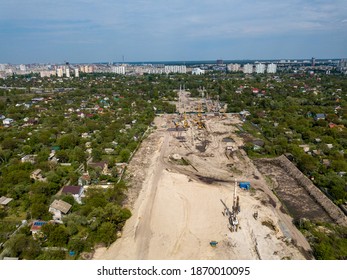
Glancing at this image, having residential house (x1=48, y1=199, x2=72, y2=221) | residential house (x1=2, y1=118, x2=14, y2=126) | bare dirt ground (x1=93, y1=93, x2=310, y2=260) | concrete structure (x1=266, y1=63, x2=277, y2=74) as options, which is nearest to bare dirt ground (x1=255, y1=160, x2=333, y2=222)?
bare dirt ground (x1=93, y1=93, x2=310, y2=260)

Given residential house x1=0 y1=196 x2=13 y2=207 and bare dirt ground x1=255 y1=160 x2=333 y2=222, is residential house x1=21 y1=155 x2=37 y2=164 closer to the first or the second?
residential house x1=0 y1=196 x2=13 y2=207

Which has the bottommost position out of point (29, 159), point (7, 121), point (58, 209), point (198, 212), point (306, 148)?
point (198, 212)

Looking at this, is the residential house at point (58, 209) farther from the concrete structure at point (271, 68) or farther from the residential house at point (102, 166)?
the concrete structure at point (271, 68)

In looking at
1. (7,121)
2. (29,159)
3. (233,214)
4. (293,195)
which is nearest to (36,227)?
(233,214)

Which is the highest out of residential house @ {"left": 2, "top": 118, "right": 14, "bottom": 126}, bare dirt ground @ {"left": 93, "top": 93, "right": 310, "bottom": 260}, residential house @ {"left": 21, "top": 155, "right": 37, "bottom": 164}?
residential house @ {"left": 2, "top": 118, "right": 14, "bottom": 126}

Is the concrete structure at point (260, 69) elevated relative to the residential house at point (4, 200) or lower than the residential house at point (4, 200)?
elevated

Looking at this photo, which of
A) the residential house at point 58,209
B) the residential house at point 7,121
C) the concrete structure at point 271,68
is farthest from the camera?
the concrete structure at point 271,68

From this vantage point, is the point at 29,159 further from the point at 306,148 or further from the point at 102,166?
the point at 306,148

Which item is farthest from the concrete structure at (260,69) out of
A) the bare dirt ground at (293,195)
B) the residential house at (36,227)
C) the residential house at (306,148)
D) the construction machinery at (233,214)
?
the residential house at (36,227)
